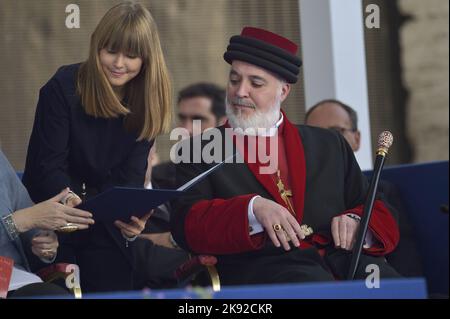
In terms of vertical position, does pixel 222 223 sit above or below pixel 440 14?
below

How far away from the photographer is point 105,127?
208 inches

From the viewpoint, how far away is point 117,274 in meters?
5.35

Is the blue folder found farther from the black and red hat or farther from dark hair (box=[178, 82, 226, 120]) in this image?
dark hair (box=[178, 82, 226, 120])

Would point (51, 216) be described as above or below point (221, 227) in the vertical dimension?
above

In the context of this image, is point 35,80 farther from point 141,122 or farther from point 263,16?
point 141,122

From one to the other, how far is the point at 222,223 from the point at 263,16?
235 centimetres

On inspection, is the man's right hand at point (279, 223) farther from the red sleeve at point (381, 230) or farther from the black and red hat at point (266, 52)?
the black and red hat at point (266, 52)

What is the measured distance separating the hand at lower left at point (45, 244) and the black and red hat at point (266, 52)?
3.62 ft

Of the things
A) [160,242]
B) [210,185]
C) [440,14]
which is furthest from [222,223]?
[440,14]

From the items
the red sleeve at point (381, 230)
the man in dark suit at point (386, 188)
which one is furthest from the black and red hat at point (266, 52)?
the man in dark suit at point (386, 188)

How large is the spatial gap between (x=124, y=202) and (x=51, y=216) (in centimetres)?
29

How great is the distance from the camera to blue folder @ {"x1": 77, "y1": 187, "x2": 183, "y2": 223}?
4.68 meters

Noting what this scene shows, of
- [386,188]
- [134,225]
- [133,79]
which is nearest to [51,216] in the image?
[134,225]

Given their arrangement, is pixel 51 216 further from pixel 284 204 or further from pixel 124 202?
pixel 284 204
